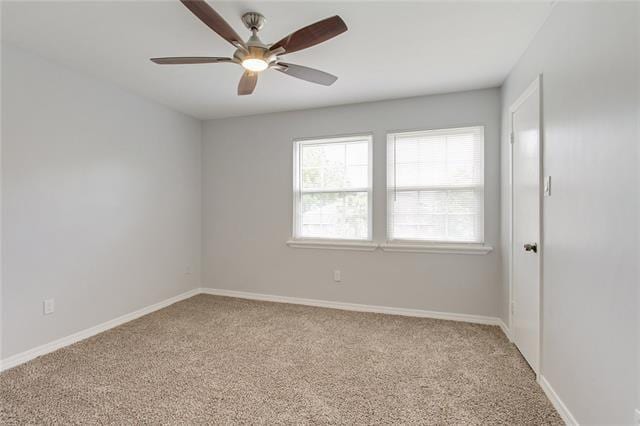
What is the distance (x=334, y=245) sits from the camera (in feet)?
12.8

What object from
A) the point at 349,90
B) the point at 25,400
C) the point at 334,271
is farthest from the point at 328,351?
the point at 349,90

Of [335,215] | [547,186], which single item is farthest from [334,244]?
[547,186]

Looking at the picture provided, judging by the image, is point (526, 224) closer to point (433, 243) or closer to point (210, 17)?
point (433, 243)

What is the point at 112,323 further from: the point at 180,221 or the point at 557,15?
the point at 557,15

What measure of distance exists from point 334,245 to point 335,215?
0.37 metres

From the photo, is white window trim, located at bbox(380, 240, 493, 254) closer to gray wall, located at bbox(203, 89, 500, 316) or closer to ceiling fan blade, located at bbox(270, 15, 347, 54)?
gray wall, located at bbox(203, 89, 500, 316)

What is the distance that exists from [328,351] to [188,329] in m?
1.46

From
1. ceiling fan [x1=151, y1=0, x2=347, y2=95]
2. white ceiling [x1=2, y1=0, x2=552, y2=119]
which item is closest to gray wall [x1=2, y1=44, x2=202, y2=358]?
white ceiling [x1=2, y1=0, x2=552, y2=119]

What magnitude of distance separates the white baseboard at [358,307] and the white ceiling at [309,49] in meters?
2.40

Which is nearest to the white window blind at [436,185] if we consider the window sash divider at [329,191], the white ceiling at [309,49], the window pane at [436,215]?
the window pane at [436,215]

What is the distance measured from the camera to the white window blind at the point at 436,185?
3.42 metres

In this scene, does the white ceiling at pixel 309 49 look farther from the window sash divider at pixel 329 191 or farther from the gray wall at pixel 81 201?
the window sash divider at pixel 329 191

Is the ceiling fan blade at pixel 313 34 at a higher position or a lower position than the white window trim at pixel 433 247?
higher

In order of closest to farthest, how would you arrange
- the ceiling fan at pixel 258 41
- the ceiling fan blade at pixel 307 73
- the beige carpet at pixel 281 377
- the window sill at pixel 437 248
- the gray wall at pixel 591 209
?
the gray wall at pixel 591 209
the ceiling fan at pixel 258 41
the beige carpet at pixel 281 377
the ceiling fan blade at pixel 307 73
the window sill at pixel 437 248
